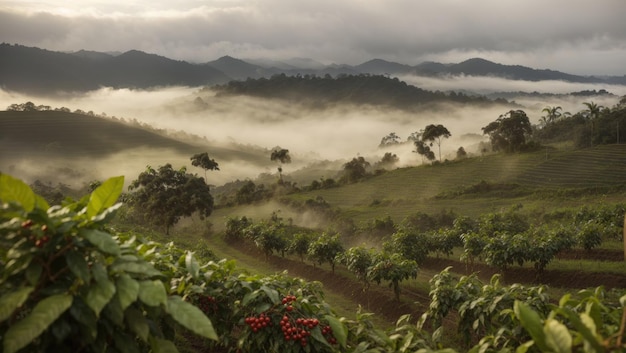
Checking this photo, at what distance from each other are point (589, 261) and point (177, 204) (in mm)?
35181

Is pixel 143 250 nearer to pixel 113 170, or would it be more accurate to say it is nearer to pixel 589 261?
pixel 589 261

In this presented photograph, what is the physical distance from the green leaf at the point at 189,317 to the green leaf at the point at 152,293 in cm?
14

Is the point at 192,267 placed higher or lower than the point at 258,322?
higher

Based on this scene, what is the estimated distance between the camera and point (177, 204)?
4297cm

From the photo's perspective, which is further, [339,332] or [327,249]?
[327,249]

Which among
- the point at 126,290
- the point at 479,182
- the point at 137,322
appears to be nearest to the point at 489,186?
the point at 479,182

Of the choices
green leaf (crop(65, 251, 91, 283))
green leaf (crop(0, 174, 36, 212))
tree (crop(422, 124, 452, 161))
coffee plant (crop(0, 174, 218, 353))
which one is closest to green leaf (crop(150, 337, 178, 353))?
coffee plant (crop(0, 174, 218, 353))

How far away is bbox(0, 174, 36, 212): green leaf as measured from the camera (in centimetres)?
262

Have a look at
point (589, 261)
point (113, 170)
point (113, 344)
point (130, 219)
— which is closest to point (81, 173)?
point (113, 170)

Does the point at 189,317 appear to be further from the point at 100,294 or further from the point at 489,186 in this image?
the point at 489,186

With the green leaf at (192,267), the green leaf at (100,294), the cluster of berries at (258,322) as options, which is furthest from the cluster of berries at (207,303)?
the green leaf at (100,294)

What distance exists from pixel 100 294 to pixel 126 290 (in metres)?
0.14

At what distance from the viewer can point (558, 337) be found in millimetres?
2631

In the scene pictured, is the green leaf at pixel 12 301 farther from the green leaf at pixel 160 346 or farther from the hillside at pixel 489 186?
the hillside at pixel 489 186
